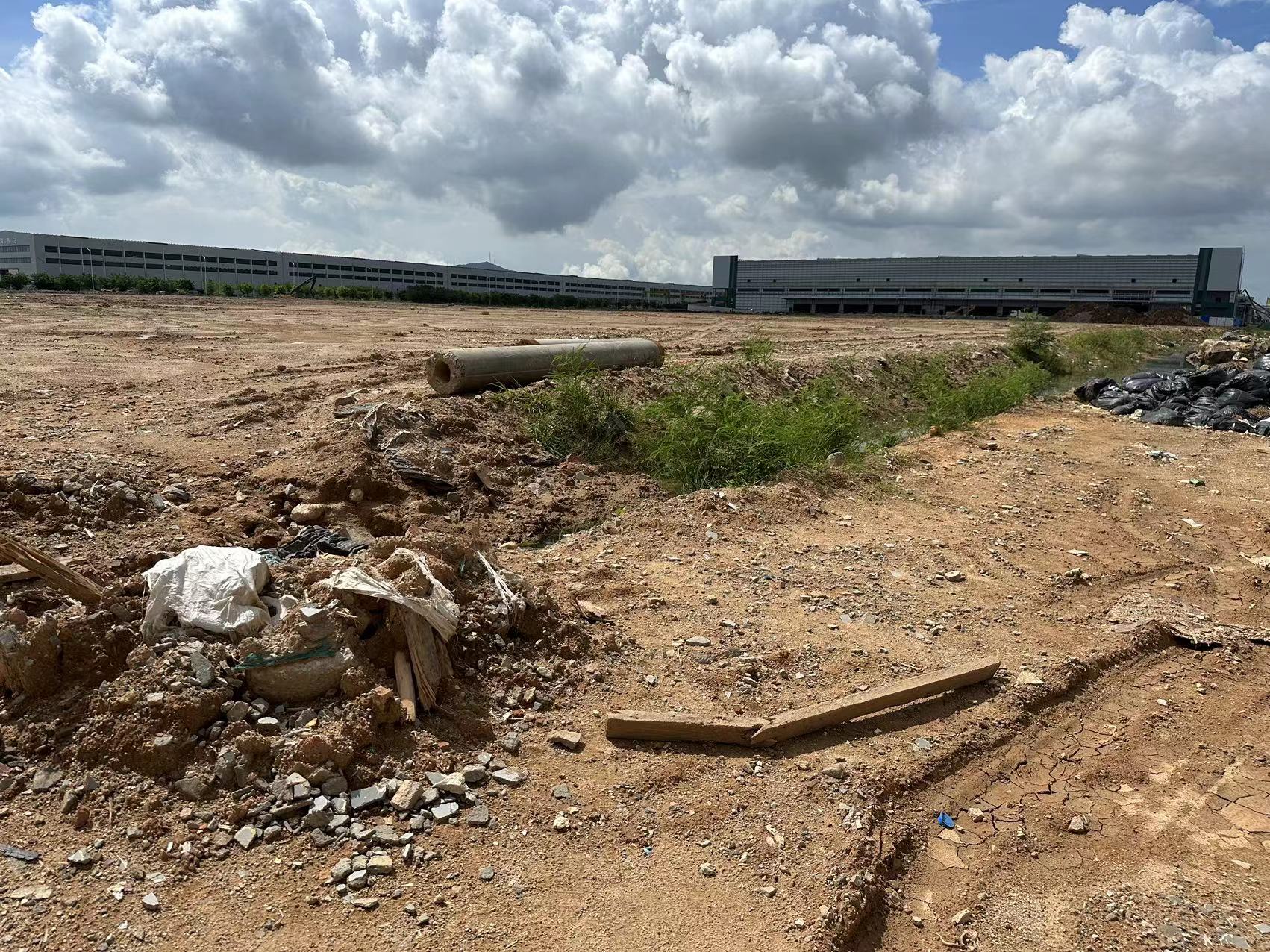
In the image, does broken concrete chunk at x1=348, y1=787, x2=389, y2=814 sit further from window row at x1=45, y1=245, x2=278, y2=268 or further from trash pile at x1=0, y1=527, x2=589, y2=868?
window row at x1=45, y1=245, x2=278, y2=268

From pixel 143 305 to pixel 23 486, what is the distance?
25.7m

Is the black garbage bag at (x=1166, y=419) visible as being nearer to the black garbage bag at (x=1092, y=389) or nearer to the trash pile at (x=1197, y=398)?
the trash pile at (x=1197, y=398)

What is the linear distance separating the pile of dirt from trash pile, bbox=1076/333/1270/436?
32.4m

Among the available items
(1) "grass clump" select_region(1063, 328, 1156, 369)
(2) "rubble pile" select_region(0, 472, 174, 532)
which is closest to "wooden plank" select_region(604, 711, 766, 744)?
(2) "rubble pile" select_region(0, 472, 174, 532)

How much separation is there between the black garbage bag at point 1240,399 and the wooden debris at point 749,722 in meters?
15.1

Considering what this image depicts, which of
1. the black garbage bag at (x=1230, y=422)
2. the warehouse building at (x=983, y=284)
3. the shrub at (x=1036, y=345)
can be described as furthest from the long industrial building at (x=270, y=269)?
the black garbage bag at (x=1230, y=422)

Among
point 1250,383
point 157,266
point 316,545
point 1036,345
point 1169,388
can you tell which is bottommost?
point 316,545

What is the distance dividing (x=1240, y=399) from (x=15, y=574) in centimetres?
1872

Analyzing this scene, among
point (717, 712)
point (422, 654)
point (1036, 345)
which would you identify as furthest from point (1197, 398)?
point (422, 654)

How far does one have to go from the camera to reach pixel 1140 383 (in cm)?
1784

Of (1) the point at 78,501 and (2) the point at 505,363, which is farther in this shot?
(2) the point at 505,363

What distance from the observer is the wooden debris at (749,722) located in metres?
3.68

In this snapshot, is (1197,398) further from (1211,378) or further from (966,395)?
(966,395)

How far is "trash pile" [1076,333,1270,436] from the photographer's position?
45.8 ft
